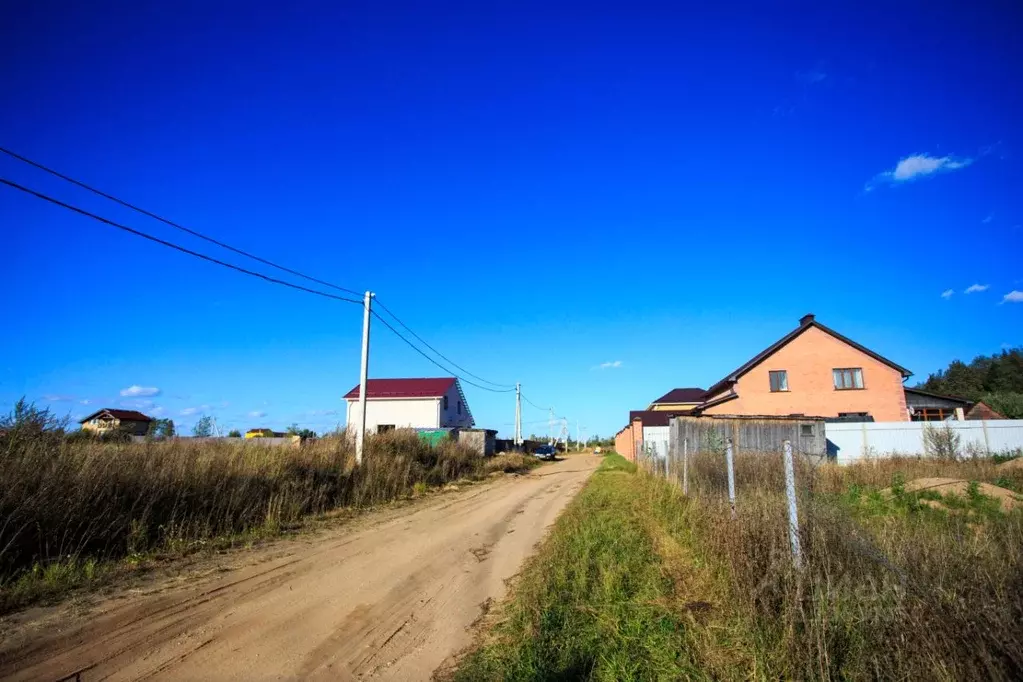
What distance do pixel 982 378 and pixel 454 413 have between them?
77.1m

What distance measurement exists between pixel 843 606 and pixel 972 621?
1.08 metres

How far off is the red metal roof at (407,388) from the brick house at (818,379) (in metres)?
26.1

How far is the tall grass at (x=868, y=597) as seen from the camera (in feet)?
10.8

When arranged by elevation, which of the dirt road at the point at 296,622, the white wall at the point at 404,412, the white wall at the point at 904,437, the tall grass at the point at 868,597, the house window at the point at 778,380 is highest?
the house window at the point at 778,380

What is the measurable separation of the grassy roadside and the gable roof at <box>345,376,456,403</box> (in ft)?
135

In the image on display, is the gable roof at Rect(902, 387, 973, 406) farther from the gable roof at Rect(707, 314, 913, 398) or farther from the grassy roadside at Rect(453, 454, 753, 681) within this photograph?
the grassy roadside at Rect(453, 454, 753, 681)

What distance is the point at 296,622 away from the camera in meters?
5.54

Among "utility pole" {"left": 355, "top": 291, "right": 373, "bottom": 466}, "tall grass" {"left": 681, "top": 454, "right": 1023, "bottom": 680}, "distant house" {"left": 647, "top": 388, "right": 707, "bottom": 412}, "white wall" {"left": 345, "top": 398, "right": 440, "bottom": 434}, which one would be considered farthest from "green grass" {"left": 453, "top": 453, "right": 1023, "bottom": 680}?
"distant house" {"left": 647, "top": 388, "right": 707, "bottom": 412}

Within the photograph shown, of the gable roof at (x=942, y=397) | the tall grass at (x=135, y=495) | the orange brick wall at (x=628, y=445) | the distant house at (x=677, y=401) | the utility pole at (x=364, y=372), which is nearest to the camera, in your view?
the tall grass at (x=135, y=495)

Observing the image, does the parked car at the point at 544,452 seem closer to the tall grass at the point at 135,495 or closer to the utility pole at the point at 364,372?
the utility pole at the point at 364,372

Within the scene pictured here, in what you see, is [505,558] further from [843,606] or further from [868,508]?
[868,508]

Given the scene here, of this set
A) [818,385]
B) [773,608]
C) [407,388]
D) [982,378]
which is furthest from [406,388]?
[982,378]

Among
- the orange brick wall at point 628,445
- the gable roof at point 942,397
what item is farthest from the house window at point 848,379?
the orange brick wall at point 628,445

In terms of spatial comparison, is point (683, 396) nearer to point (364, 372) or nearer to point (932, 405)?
point (932, 405)
